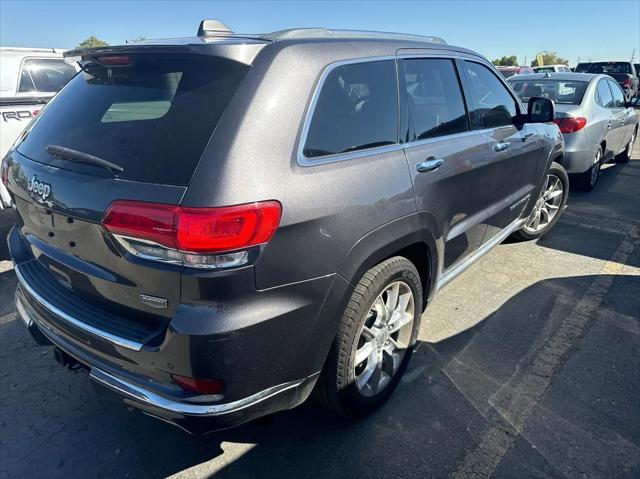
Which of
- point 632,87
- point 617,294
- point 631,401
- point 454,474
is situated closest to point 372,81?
point 454,474

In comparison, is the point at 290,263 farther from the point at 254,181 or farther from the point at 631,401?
the point at 631,401

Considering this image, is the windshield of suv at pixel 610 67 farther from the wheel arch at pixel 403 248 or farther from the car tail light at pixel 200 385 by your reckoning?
the car tail light at pixel 200 385

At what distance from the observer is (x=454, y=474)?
2117mm

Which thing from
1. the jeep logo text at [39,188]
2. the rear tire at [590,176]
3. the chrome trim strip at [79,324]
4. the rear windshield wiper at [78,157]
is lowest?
the rear tire at [590,176]

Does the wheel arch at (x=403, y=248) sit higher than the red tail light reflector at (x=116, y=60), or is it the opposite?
the red tail light reflector at (x=116, y=60)

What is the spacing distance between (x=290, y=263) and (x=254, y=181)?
0.34 meters

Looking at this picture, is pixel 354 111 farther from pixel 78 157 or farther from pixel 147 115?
pixel 78 157

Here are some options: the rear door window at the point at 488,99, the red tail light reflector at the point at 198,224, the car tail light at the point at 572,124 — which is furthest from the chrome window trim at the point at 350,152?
the car tail light at the point at 572,124

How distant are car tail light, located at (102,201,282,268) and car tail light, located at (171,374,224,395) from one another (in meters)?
0.44

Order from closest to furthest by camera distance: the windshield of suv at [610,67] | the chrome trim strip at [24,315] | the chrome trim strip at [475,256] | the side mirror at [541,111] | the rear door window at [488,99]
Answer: the chrome trim strip at [24,315], the chrome trim strip at [475,256], the rear door window at [488,99], the side mirror at [541,111], the windshield of suv at [610,67]

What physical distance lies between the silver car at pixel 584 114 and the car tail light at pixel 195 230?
5568mm

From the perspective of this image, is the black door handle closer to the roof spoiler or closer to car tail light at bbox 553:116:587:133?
the roof spoiler

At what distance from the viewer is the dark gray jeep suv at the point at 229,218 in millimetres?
1625

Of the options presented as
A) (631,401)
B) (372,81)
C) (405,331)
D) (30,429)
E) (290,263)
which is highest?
(372,81)
